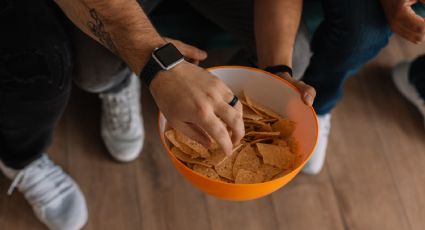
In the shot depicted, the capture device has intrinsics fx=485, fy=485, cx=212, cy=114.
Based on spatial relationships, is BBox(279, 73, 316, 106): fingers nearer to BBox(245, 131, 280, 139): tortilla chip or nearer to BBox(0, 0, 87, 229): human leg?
BBox(245, 131, 280, 139): tortilla chip

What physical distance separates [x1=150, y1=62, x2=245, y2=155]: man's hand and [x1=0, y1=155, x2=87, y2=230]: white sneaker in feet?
1.97

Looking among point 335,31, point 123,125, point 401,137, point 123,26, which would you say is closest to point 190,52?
point 123,26

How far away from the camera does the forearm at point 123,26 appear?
2.84 ft

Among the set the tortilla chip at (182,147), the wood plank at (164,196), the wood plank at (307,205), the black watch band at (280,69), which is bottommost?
the wood plank at (307,205)

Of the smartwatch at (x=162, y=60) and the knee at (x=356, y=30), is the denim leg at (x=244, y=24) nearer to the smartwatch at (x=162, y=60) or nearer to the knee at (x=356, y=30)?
the knee at (x=356, y=30)

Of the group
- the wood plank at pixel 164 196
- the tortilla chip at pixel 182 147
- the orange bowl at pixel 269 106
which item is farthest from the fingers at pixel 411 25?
the wood plank at pixel 164 196

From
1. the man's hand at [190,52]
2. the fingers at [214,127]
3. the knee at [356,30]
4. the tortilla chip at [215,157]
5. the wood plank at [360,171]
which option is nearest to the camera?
the fingers at [214,127]

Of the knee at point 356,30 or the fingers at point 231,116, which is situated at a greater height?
the fingers at point 231,116

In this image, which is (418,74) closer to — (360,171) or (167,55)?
(360,171)

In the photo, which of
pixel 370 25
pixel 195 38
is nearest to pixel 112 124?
pixel 195 38

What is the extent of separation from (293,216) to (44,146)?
2.27 feet

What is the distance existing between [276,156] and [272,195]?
1.70ft

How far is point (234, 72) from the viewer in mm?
956

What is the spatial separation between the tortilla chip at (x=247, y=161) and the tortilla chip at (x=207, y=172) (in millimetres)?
36
